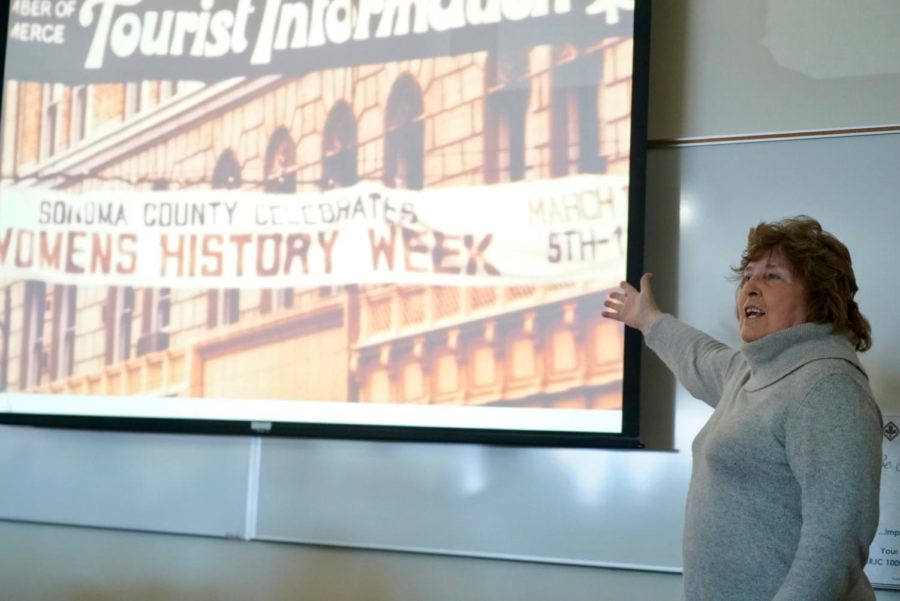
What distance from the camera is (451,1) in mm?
2809

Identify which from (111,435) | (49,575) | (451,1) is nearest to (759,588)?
(451,1)

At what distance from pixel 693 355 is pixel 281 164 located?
129cm

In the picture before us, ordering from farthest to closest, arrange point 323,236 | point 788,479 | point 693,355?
point 323,236 → point 693,355 → point 788,479

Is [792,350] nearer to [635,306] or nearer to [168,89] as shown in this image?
[635,306]

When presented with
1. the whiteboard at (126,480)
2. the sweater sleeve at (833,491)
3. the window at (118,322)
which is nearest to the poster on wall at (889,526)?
the sweater sleeve at (833,491)

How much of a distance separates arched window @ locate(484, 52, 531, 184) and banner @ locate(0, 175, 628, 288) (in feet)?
0.17

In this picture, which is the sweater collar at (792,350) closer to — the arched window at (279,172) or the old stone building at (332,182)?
the old stone building at (332,182)

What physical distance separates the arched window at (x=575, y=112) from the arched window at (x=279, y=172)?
74 centimetres

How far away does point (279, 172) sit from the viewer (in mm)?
2918

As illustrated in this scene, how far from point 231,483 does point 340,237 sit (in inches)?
29.4

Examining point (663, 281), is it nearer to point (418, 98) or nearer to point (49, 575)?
point (418, 98)

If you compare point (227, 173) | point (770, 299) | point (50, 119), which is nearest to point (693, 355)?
point (770, 299)

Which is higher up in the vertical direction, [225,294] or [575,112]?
[575,112]

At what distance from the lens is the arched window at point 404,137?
2779mm
